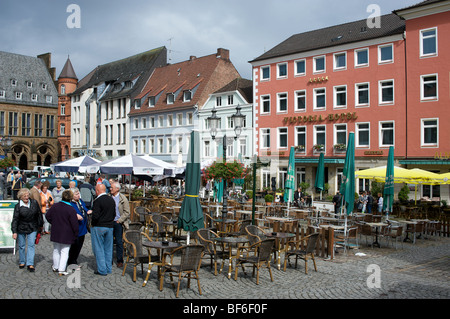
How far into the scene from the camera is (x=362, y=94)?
34.2 metres

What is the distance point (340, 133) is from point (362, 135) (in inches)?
69.1

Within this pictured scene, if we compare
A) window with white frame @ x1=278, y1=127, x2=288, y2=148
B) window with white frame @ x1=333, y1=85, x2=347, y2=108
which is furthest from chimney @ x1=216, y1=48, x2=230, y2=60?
window with white frame @ x1=333, y1=85, x2=347, y2=108

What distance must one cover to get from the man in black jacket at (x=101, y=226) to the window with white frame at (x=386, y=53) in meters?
28.1

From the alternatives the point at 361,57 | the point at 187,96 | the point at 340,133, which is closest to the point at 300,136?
the point at 340,133

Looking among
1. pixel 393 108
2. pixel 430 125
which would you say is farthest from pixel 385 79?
pixel 430 125

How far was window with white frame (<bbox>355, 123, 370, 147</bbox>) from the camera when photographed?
33750mm

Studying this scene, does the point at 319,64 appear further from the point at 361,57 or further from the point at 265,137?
the point at 265,137

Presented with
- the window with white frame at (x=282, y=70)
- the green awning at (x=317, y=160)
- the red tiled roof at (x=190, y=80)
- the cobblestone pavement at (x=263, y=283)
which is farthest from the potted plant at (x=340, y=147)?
the cobblestone pavement at (x=263, y=283)

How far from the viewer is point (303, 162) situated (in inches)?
1437

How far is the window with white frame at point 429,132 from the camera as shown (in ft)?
99.8

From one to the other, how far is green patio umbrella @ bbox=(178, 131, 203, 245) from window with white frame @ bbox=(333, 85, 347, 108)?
26.9 m

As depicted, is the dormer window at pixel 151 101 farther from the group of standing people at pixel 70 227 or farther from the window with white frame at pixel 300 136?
the group of standing people at pixel 70 227

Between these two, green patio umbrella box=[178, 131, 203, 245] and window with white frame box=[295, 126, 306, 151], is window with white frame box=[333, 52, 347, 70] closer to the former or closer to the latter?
window with white frame box=[295, 126, 306, 151]
